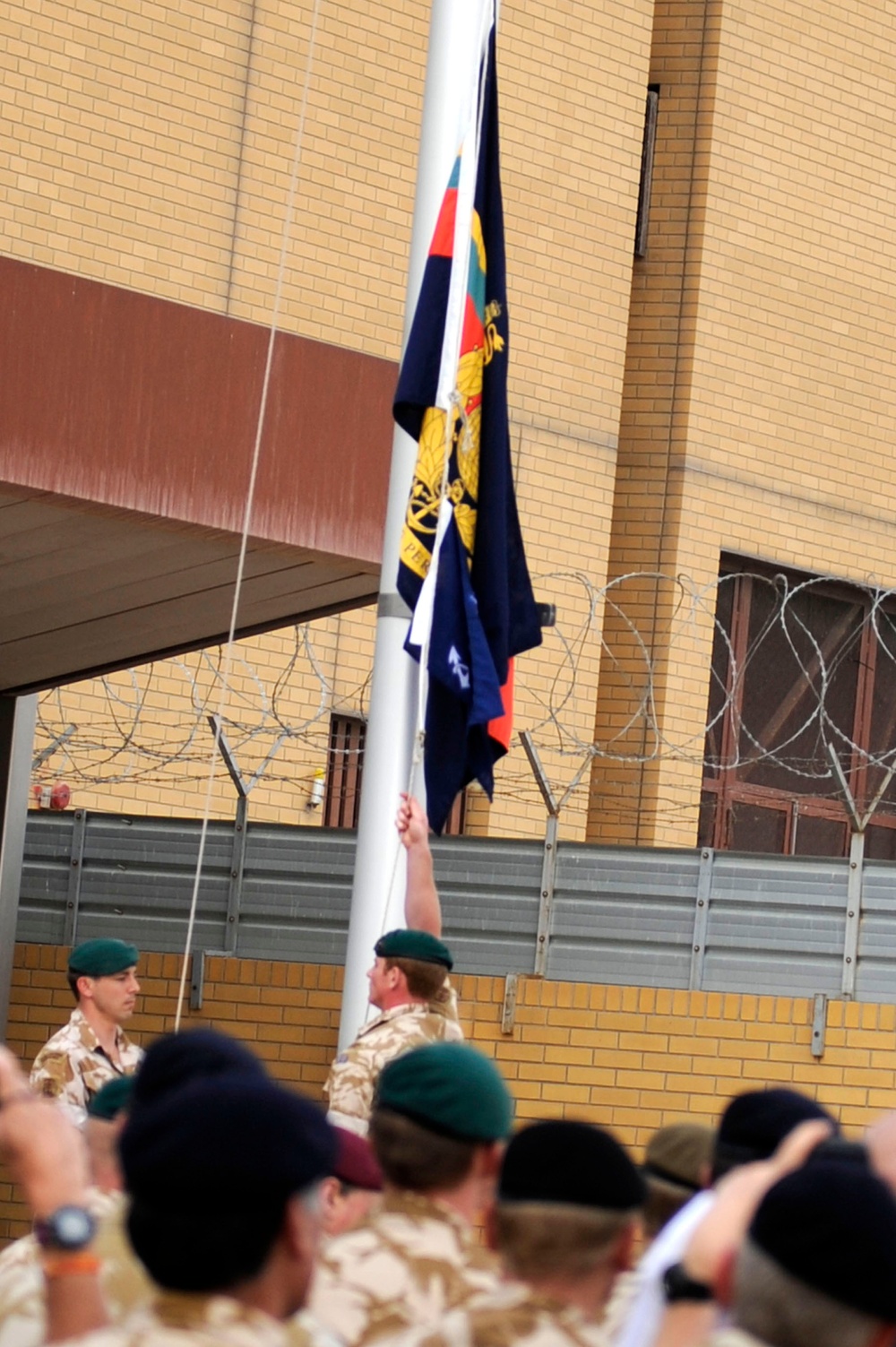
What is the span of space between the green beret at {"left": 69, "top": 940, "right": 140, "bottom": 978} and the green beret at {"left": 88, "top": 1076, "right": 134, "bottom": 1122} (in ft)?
9.33

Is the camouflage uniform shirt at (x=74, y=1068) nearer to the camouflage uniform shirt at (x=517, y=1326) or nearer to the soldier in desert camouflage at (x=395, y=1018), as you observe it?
the soldier in desert camouflage at (x=395, y=1018)

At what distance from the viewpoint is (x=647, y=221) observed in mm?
16312

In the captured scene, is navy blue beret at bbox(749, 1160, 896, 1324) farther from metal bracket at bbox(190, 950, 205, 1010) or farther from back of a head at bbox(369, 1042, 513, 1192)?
metal bracket at bbox(190, 950, 205, 1010)

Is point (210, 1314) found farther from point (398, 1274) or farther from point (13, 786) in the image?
point (13, 786)

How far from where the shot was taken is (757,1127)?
3.37 metres

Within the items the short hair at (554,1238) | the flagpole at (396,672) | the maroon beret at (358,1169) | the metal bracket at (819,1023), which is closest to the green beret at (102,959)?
the flagpole at (396,672)

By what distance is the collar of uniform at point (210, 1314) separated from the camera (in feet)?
7.82

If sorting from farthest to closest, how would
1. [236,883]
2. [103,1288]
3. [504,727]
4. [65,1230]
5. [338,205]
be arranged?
[338,205] → [236,883] → [504,727] → [103,1288] → [65,1230]

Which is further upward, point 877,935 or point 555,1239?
point 877,935

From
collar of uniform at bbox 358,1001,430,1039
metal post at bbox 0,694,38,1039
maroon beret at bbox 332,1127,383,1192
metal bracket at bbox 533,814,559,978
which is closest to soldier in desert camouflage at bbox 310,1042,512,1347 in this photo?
maroon beret at bbox 332,1127,383,1192

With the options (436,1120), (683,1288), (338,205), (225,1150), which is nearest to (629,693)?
(338,205)

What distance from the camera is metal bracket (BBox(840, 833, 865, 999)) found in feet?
30.8

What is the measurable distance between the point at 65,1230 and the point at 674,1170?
118cm

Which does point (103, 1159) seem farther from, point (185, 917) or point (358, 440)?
point (185, 917)
